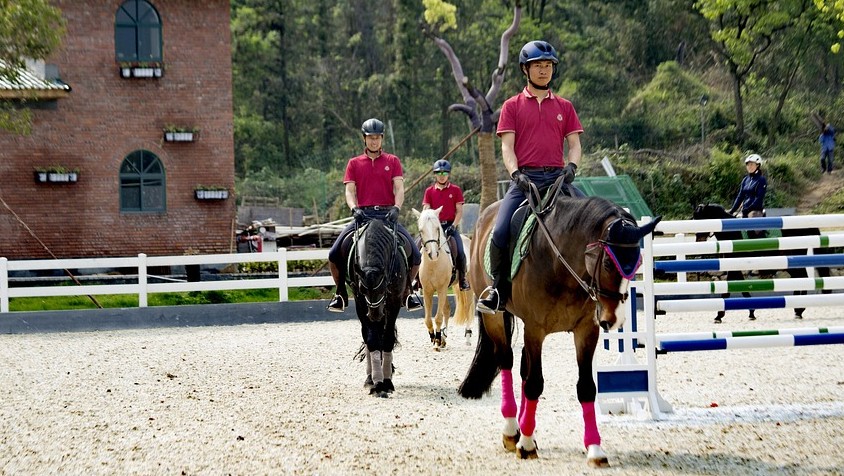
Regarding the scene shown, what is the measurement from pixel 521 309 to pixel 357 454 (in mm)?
1535

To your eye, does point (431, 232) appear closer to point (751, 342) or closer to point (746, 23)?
point (751, 342)

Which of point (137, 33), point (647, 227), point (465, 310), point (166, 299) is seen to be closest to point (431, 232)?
point (465, 310)

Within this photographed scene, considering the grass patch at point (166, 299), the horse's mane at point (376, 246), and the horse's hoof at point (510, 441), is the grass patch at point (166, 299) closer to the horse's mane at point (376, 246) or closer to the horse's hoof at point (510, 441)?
the horse's mane at point (376, 246)

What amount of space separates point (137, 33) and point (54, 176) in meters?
4.40

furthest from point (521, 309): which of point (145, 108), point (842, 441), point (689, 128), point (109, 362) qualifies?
point (689, 128)

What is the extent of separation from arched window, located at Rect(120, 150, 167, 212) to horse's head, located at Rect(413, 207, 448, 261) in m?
15.6

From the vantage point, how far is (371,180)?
10.9 metres

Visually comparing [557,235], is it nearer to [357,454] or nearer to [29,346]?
[357,454]

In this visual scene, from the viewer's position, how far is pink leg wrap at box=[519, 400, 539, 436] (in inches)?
286

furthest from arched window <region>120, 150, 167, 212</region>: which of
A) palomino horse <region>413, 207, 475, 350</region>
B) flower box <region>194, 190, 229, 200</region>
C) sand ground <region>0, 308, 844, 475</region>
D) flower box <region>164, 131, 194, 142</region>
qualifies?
palomino horse <region>413, 207, 475, 350</region>

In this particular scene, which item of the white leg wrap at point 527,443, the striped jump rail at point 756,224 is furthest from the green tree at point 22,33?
the white leg wrap at point 527,443

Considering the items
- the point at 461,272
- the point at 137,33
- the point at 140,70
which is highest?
the point at 137,33

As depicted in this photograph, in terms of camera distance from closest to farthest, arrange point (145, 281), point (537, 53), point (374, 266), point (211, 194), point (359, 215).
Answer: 1. point (537, 53)
2. point (374, 266)
3. point (359, 215)
4. point (145, 281)
5. point (211, 194)

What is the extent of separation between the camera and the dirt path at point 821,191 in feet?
107
